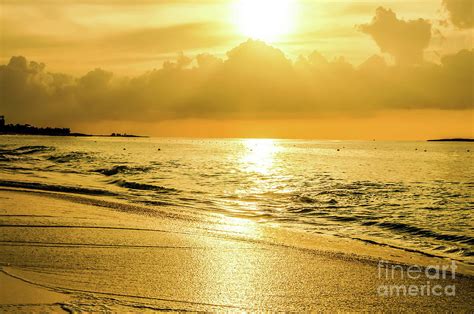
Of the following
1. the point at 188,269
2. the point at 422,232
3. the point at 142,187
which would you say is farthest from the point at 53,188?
the point at 422,232

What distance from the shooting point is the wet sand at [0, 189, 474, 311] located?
7602 millimetres

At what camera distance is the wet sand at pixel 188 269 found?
7.60 meters

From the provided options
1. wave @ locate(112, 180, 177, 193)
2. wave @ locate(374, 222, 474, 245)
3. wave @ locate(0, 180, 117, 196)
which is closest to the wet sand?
wave @ locate(374, 222, 474, 245)

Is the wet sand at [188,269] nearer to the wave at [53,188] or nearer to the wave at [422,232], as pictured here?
the wave at [422,232]

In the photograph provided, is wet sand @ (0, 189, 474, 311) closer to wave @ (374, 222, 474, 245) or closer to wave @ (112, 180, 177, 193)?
wave @ (374, 222, 474, 245)

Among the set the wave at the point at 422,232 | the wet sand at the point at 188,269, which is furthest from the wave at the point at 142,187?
the wave at the point at 422,232

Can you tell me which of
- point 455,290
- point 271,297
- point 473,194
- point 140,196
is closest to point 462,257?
point 455,290

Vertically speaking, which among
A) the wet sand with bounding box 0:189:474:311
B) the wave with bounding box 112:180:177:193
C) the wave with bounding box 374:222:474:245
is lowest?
the wave with bounding box 374:222:474:245

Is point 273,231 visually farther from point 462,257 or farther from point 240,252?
point 462,257

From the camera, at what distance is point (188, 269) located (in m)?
9.51

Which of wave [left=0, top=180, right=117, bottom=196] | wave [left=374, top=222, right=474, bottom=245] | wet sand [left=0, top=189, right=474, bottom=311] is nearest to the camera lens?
wet sand [left=0, top=189, right=474, bottom=311]

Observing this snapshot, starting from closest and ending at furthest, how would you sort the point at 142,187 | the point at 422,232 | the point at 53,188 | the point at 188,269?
the point at 188,269
the point at 422,232
the point at 53,188
the point at 142,187

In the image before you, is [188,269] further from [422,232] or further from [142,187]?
[142,187]

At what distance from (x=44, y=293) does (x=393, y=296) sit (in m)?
6.16
